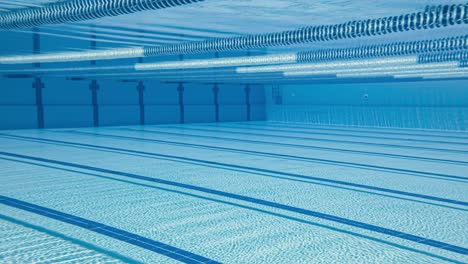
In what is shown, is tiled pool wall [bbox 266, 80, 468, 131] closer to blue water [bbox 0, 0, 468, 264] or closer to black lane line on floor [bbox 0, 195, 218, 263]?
blue water [bbox 0, 0, 468, 264]

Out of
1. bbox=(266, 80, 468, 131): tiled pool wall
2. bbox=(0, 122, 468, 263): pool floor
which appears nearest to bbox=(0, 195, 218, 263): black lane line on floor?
bbox=(0, 122, 468, 263): pool floor

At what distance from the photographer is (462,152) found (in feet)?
29.8

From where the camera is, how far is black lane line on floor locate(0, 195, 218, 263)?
10.2 ft

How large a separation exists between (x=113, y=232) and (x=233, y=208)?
119 cm

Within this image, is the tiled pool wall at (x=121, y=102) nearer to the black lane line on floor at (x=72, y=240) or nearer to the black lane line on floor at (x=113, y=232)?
the black lane line on floor at (x=113, y=232)

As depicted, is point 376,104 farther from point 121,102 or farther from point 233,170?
point 233,170

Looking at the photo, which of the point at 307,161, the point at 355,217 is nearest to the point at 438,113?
the point at 307,161

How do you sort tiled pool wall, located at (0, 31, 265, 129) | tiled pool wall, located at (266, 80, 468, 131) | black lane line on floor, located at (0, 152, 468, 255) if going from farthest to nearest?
tiled pool wall, located at (266, 80, 468, 131), tiled pool wall, located at (0, 31, 265, 129), black lane line on floor, located at (0, 152, 468, 255)

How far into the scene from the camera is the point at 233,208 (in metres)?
4.45

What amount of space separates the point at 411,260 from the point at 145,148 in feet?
23.5

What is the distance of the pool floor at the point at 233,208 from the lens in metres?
3.20

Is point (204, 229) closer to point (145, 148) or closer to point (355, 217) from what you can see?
point (355, 217)

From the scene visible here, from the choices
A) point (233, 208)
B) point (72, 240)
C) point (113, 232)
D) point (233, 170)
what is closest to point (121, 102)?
point (233, 170)

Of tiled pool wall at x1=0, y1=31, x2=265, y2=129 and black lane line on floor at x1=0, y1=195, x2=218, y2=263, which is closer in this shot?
black lane line on floor at x1=0, y1=195, x2=218, y2=263
